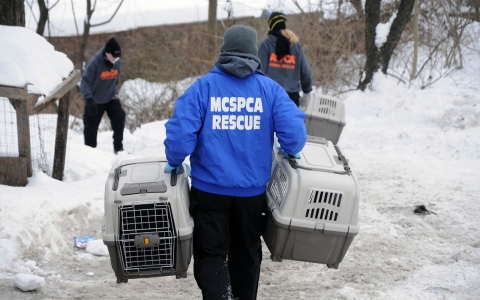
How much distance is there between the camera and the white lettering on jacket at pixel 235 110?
319 centimetres

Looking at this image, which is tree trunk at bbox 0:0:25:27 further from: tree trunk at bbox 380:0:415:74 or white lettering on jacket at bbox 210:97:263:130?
tree trunk at bbox 380:0:415:74

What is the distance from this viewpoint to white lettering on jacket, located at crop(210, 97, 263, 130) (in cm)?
319

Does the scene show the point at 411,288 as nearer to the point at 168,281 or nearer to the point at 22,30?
the point at 168,281

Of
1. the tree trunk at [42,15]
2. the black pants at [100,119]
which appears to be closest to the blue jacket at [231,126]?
the black pants at [100,119]

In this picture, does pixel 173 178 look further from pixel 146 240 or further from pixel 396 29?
pixel 396 29

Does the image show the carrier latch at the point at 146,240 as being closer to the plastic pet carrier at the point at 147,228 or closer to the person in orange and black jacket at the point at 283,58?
the plastic pet carrier at the point at 147,228

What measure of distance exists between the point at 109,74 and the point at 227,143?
5.17 metres

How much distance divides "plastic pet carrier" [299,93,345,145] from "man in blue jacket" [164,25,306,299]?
2.82 metres

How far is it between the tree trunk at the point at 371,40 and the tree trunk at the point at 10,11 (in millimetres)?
6909

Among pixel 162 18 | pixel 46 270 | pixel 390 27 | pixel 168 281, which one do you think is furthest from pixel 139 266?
pixel 162 18

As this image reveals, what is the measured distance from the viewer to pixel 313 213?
3.30 metres

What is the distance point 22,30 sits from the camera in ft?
20.1

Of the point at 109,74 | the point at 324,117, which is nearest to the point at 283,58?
the point at 324,117

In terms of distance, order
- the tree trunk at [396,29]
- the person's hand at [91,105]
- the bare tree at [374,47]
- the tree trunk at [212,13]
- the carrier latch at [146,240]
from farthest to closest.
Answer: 1. the tree trunk at [212,13]
2. the bare tree at [374,47]
3. the tree trunk at [396,29]
4. the person's hand at [91,105]
5. the carrier latch at [146,240]
